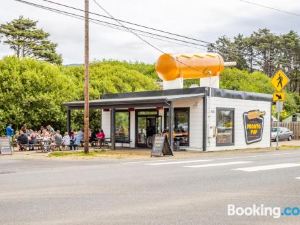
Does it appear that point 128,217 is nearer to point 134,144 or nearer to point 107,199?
point 107,199

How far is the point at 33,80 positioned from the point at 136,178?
23.0 metres

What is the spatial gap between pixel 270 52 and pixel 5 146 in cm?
7549

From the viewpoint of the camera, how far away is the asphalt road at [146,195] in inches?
312

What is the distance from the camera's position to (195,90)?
27797mm

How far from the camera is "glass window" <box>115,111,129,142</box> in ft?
104

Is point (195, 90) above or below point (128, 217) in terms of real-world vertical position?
above

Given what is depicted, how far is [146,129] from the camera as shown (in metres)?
30.6

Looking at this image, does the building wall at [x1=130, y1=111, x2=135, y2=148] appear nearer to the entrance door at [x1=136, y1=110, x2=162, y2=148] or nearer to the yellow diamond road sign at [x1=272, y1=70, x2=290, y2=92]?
the entrance door at [x1=136, y1=110, x2=162, y2=148]

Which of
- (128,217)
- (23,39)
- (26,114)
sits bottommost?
(128,217)

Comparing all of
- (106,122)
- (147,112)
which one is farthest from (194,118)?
(106,122)

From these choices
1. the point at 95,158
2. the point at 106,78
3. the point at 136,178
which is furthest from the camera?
the point at 106,78

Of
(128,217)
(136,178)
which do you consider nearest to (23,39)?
(136,178)

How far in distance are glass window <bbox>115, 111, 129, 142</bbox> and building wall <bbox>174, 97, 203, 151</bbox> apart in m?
5.09

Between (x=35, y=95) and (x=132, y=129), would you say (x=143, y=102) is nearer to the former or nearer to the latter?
(x=132, y=129)
